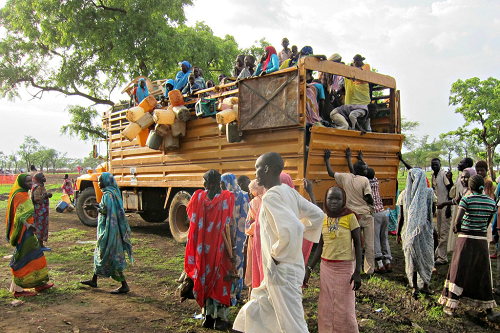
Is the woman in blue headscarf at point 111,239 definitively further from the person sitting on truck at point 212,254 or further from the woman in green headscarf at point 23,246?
the person sitting on truck at point 212,254

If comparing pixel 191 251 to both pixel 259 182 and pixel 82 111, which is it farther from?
pixel 82 111

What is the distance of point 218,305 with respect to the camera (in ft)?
11.6

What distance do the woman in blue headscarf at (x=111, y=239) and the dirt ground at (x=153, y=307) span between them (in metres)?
0.28

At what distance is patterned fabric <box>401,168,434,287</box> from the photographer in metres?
4.36

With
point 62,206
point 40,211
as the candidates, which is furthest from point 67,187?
point 40,211

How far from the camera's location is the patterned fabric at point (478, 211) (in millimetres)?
3832

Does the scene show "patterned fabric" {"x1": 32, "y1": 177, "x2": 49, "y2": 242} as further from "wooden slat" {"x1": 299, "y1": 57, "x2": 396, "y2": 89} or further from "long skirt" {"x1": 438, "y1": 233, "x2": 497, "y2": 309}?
"long skirt" {"x1": 438, "y1": 233, "x2": 497, "y2": 309}

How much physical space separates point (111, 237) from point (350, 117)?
12.9 ft

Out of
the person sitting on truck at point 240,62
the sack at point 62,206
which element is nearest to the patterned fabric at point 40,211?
the person sitting on truck at point 240,62

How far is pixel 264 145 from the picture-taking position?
5.75m

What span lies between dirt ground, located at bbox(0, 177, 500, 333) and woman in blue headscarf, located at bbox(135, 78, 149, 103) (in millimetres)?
3949

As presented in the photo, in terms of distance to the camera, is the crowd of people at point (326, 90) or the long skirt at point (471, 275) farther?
the crowd of people at point (326, 90)

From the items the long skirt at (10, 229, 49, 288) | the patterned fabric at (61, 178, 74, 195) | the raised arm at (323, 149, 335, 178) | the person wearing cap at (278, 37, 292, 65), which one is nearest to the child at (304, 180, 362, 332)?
the raised arm at (323, 149, 335, 178)

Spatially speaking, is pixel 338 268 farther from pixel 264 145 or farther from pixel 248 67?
pixel 248 67
